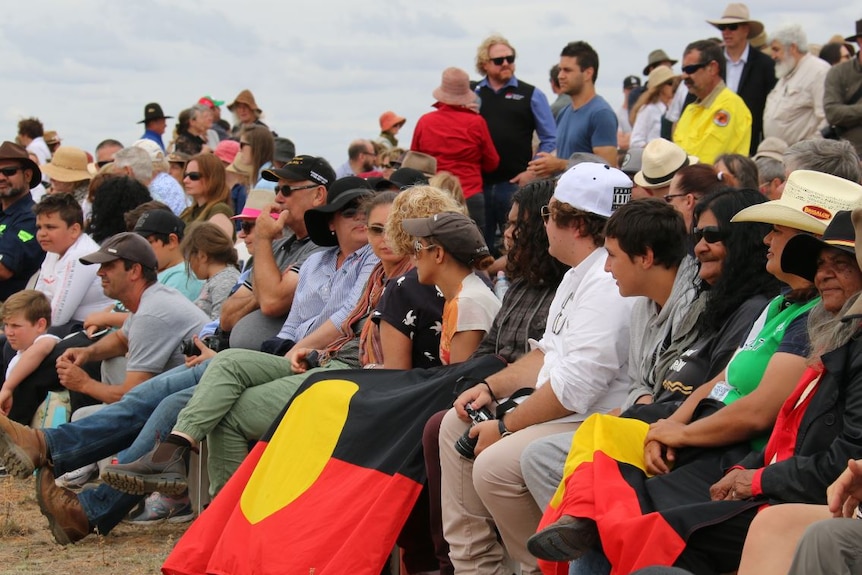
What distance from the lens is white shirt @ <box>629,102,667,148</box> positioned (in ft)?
37.9

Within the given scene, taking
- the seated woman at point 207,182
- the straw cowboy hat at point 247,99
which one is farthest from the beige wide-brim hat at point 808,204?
the straw cowboy hat at point 247,99

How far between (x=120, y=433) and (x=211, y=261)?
1502 millimetres

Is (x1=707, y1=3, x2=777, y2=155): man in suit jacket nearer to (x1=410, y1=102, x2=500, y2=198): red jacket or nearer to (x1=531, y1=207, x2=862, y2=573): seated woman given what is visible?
(x1=410, y1=102, x2=500, y2=198): red jacket

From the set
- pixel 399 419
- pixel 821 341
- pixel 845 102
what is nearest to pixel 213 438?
pixel 399 419

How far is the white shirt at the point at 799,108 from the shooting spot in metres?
9.68

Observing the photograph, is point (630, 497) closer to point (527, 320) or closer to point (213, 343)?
point (527, 320)

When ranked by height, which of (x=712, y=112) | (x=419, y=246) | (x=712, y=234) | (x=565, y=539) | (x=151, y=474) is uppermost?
(x=712, y=234)

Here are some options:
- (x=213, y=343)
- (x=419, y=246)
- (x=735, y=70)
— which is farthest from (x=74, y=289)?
(x=735, y=70)

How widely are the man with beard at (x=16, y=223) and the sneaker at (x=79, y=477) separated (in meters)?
2.65

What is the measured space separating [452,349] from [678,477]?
5.78 ft

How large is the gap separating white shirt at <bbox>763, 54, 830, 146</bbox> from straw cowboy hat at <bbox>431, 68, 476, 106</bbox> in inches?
92.1

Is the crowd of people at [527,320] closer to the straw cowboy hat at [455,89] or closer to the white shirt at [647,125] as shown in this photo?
the straw cowboy hat at [455,89]

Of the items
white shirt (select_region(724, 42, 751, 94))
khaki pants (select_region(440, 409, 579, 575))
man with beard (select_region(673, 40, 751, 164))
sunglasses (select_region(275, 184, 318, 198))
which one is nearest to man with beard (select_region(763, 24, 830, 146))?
white shirt (select_region(724, 42, 751, 94))

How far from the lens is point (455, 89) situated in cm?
951
